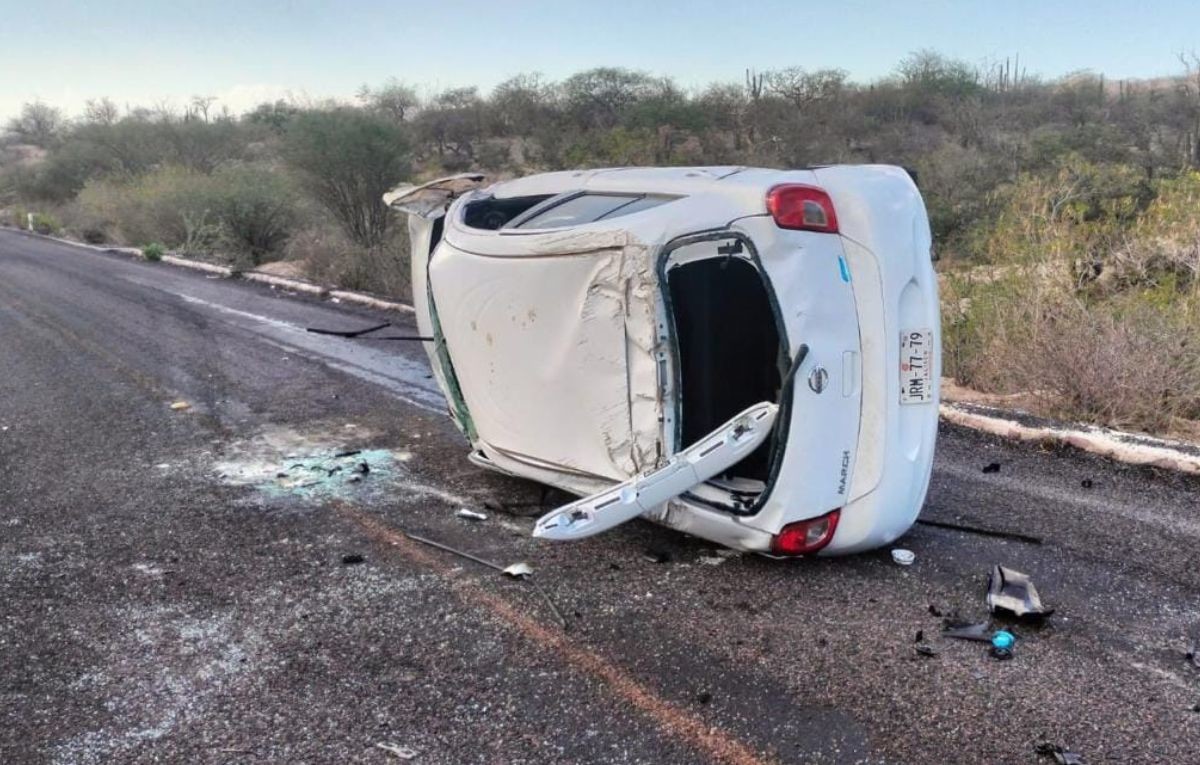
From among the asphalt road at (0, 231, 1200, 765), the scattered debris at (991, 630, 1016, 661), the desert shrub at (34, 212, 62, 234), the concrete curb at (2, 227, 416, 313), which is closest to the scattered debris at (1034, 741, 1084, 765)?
the asphalt road at (0, 231, 1200, 765)

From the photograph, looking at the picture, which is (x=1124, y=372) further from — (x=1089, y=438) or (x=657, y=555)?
(x=657, y=555)

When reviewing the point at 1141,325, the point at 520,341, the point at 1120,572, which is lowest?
the point at 1120,572

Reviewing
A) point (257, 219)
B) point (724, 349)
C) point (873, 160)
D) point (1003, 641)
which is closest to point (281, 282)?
point (257, 219)

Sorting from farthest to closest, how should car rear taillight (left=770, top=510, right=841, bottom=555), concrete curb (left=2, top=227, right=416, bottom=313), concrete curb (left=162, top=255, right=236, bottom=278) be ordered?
concrete curb (left=162, top=255, right=236, bottom=278) < concrete curb (left=2, top=227, right=416, bottom=313) < car rear taillight (left=770, top=510, right=841, bottom=555)

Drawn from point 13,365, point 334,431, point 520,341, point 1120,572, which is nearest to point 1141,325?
point 1120,572

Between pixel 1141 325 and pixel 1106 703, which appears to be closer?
pixel 1106 703

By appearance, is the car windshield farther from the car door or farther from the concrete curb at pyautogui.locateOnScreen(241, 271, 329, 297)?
the concrete curb at pyautogui.locateOnScreen(241, 271, 329, 297)

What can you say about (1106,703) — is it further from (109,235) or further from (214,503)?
(109,235)

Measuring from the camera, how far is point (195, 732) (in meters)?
3.18

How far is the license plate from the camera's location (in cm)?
404

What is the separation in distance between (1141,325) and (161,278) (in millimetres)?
14911

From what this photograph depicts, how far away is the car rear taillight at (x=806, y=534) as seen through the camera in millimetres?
4039

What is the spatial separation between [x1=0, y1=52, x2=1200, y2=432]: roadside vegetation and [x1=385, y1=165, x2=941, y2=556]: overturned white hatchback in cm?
331

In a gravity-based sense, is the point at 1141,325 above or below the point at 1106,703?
above
